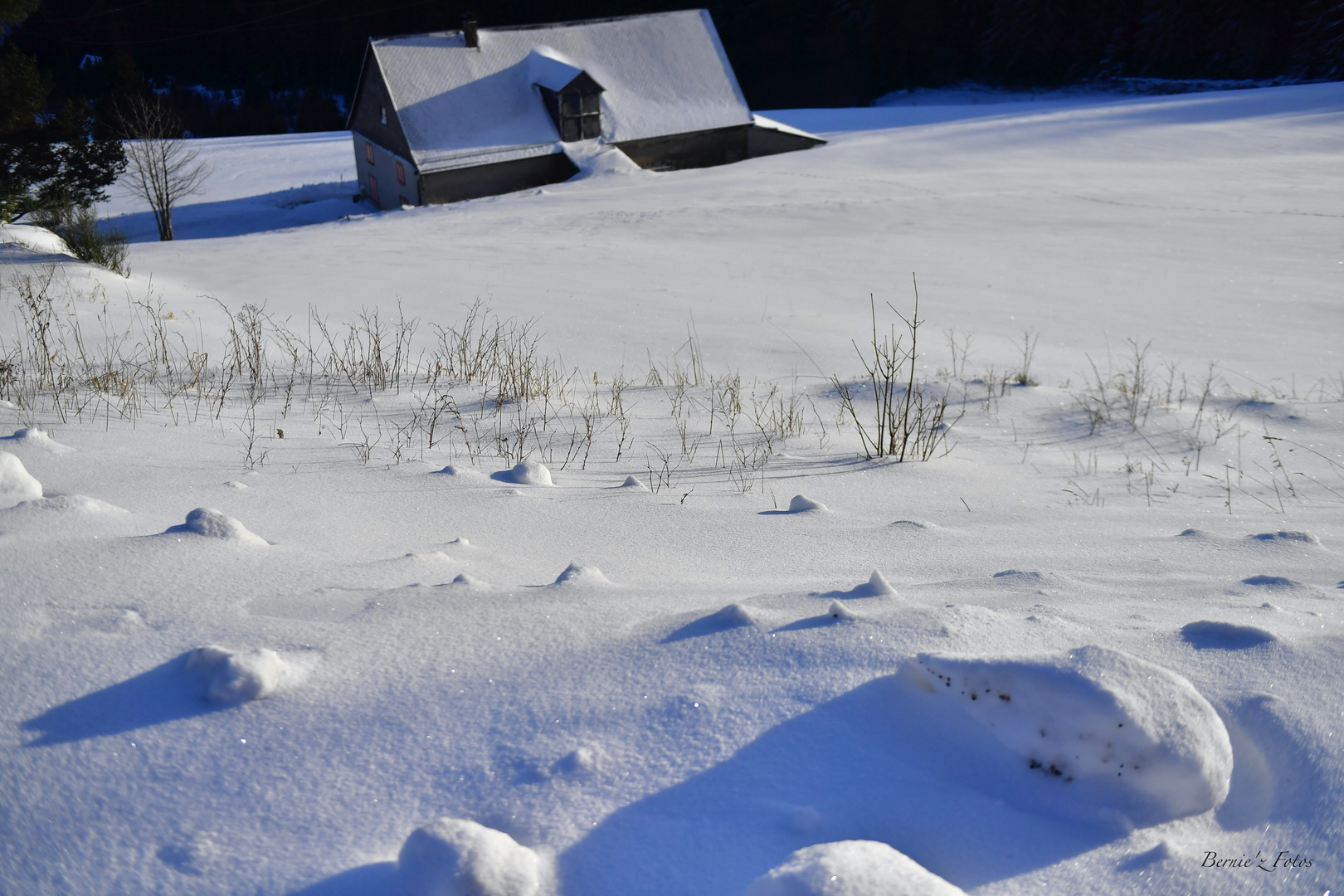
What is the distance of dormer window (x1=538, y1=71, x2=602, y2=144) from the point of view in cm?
2283

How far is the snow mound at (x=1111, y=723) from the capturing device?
1465 mm

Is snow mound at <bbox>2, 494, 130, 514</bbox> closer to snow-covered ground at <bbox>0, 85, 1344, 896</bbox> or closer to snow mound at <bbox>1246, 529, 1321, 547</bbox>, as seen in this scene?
snow-covered ground at <bbox>0, 85, 1344, 896</bbox>

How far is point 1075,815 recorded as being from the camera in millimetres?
1461

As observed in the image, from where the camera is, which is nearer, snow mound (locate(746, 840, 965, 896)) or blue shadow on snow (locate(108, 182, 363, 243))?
snow mound (locate(746, 840, 965, 896))

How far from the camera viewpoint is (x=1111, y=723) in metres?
1.46

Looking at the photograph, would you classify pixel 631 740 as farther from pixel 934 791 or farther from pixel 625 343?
pixel 625 343

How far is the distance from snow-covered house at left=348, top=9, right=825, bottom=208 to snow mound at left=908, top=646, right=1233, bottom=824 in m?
22.9

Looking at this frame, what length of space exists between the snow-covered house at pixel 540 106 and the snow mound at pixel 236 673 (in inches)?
881

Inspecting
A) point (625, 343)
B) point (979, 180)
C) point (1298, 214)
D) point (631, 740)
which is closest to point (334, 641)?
point (631, 740)

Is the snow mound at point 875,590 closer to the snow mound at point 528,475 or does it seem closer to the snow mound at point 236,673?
the snow mound at point 236,673

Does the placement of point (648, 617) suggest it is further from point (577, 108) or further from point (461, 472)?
point (577, 108)

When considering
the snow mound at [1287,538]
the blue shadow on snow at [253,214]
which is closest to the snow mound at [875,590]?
the snow mound at [1287,538]

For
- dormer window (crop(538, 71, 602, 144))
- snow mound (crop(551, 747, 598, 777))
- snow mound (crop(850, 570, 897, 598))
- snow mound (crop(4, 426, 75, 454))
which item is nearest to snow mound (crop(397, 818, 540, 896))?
snow mound (crop(551, 747, 598, 777))

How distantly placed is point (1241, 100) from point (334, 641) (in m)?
28.2
